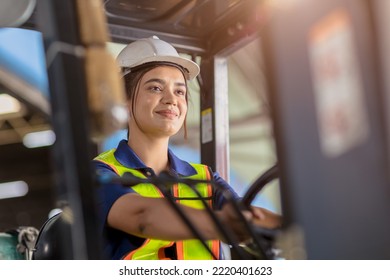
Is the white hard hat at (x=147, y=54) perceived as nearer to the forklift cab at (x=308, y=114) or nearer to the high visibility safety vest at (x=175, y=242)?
the high visibility safety vest at (x=175, y=242)

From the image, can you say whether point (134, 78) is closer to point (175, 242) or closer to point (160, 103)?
point (160, 103)

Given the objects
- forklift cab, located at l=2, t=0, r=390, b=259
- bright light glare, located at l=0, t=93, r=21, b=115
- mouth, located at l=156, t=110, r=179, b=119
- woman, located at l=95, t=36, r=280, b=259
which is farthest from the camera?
bright light glare, located at l=0, t=93, r=21, b=115

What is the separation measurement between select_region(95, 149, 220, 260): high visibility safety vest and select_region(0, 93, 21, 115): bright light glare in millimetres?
2013

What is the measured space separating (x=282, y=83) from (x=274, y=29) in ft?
0.39

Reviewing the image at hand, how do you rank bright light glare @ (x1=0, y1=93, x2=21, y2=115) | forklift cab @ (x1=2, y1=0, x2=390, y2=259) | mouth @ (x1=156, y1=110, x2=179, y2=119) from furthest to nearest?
bright light glare @ (x1=0, y1=93, x2=21, y2=115) → mouth @ (x1=156, y1=110, x2=179, y2=119) → forklift cab @ (x1=2, y1=0, x2=390, y2=259)

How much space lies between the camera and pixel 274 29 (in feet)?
4.32

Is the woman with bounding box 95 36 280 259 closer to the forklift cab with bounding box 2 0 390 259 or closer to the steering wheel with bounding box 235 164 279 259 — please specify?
the steering wheel with bounding box 235 164 279 259

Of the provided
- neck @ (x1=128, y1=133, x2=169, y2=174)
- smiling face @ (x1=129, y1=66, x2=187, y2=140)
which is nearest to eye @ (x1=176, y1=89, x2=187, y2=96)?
smiling face @ (x1=129, y1=66, x2=187, y2=140)

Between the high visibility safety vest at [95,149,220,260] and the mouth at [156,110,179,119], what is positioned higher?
the mouth at [156,110,179,119]

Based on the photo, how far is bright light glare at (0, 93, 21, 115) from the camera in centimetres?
369

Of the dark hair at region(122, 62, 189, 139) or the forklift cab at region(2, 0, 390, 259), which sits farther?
the dark hair at region(122, 62, 189, 139)

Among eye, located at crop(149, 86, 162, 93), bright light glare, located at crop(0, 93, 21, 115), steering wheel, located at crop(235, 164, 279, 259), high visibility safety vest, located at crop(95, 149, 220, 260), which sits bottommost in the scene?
steering wheel, located at crop(235, 164, 279, 259)
